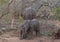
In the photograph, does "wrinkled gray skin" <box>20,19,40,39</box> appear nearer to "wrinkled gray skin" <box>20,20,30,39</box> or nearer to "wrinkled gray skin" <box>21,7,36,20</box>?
"wrinkled gray skin" <box>20,20,30,39</box>

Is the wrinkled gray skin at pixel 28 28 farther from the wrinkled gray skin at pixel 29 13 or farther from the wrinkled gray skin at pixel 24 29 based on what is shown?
the wrinkled gray skin at pixel 29 13

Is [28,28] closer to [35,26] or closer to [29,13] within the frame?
[35,26]

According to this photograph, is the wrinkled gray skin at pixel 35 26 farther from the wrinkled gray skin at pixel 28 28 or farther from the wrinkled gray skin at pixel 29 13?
the wrinkled gray skin at pixel 29 13

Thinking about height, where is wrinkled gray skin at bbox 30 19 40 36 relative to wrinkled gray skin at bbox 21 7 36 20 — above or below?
below

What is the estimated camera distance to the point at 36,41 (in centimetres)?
241

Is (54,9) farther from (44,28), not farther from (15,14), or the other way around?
(15,14)

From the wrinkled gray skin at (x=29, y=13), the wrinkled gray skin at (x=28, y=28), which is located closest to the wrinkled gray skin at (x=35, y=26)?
the wrinkled gray skin at (x=28, y=28)

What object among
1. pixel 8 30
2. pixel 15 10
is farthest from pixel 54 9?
pixel 8 30

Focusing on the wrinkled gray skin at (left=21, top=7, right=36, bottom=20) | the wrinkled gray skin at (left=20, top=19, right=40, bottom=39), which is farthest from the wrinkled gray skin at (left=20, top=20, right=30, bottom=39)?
the wrinkled gray skin at (left=21, top=7, right=36, bottom=20)

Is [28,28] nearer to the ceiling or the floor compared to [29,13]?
nearer to the floor

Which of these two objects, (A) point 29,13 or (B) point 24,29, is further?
(A) point 29,13

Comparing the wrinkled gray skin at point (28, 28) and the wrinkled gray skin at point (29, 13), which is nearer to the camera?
the wrinkled gray skin at point (28, 28)

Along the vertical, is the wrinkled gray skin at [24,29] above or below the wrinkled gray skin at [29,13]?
below

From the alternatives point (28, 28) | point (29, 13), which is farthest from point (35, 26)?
point (29, 13)
